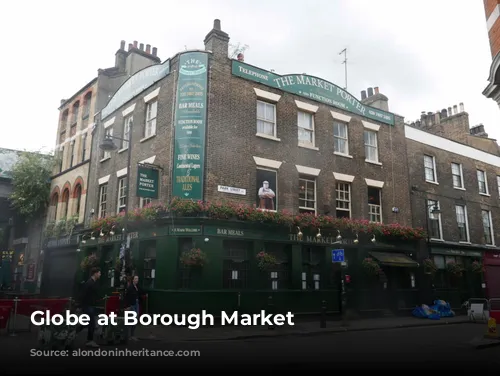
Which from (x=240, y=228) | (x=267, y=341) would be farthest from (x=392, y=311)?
(x=267, y=341)

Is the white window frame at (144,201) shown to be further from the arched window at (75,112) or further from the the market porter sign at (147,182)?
the arched window at (75,112)

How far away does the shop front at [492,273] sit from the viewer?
79.9 ft

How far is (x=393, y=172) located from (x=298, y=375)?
1667cm

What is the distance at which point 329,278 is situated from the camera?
1794cm

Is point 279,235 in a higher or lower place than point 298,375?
higher

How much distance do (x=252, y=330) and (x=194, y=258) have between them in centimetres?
304

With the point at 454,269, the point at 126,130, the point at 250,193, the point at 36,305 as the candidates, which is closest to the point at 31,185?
the point at 126,130

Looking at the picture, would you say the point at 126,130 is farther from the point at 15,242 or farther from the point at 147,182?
the point at 15,242

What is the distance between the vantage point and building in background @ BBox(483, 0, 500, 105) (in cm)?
1152

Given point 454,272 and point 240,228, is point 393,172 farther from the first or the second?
point 240,228

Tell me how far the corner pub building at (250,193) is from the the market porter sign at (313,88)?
0.20 feet

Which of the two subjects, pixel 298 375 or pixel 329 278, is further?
pixel 329 278

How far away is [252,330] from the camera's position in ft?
44.2

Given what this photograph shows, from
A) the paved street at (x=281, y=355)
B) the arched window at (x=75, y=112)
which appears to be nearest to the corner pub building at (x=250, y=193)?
the paved street at (x=281, y=355)
